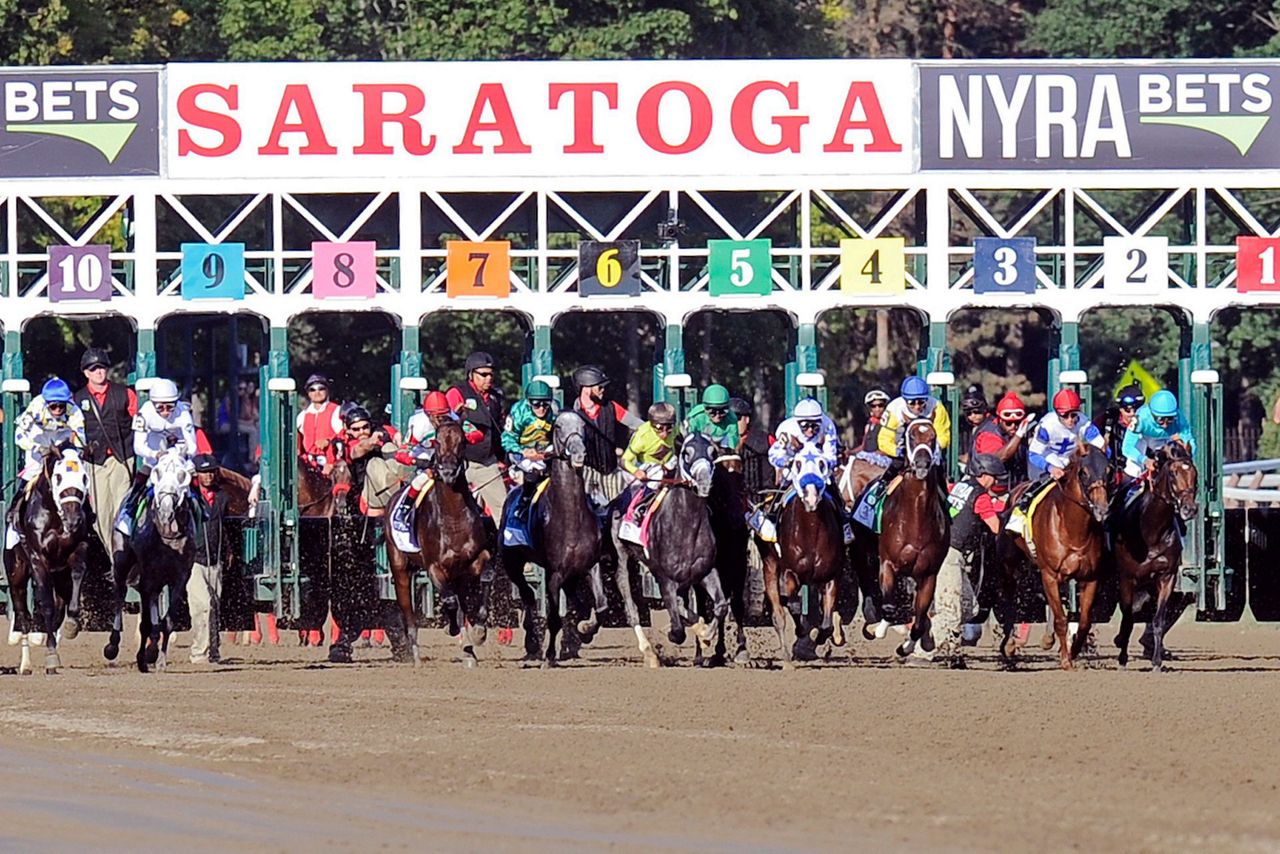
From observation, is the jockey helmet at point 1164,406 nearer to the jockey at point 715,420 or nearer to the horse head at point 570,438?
the jockey at point 715,420

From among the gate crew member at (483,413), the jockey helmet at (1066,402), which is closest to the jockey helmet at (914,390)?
the jockey helmet at (1066,402)

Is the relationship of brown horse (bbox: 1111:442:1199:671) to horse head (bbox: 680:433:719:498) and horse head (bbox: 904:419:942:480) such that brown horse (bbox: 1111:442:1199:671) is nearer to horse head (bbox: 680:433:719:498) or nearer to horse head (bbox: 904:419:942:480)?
horse head (bbox: 904:419:942:480)

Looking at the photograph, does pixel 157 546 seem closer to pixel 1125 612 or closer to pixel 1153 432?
pixel 1125 612

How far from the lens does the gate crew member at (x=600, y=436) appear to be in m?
18.3

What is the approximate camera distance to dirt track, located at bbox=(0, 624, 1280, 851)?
418 inches

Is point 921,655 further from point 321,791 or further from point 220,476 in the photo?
point 321,791

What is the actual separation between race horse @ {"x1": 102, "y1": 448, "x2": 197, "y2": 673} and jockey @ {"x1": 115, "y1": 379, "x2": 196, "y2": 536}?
0.07m

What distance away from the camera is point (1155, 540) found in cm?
1800

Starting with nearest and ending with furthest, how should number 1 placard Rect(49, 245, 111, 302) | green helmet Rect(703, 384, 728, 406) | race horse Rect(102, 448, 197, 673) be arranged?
race horse Rect(102, 448, 197, 673) < green helmet Rect(703, 384, 728, 406) < number 1 placard Rect(49, 245, 111, 302)

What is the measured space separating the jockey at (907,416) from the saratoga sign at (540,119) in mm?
3247

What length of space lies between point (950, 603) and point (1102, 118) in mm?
4354

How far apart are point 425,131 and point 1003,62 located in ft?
13.5

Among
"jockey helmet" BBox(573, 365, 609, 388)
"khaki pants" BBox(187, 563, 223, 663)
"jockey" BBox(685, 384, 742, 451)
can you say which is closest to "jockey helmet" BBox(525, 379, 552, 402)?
"jockey helmet" BBox(573, 365, 609, 388)

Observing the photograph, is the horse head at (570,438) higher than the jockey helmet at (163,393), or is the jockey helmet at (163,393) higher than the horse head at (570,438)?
the jockey helmet at (163,393)
